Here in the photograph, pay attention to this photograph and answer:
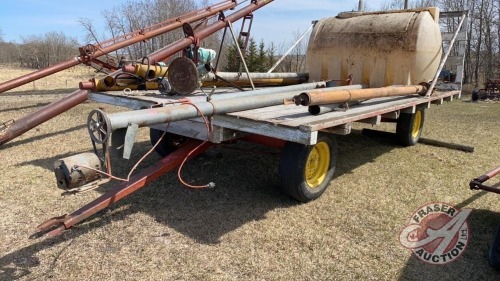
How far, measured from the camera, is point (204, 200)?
452 cm

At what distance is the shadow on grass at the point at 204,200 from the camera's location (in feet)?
11.9

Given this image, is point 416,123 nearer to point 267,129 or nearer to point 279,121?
point 279,121

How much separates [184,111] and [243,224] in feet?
4.36

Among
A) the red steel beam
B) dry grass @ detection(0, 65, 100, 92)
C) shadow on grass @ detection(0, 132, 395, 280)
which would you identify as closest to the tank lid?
shadow on grass @ detection(0, 132, 395, 280)

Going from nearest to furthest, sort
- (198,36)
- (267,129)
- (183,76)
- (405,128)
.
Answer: (267,129) < (183,76) < (405,128) < (198,36)

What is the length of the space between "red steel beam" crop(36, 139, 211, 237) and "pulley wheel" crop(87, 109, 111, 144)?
1069mm

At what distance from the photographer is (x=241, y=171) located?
18.0 ft

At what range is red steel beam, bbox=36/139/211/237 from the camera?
3.50m

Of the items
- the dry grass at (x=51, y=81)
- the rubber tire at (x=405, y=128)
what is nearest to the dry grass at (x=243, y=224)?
the rubber tire at (x=405, y=128)

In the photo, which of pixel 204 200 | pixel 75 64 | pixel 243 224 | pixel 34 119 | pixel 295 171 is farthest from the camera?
pixel 75 64

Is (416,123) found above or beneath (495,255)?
above

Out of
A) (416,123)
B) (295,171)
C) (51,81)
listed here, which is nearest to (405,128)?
(416,123)

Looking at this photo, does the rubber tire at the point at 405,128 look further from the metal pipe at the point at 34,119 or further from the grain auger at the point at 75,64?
the metal pipe at the point at 34,119

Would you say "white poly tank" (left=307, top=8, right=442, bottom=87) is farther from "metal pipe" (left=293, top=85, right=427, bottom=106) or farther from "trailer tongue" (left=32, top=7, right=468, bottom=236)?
"metal pipe" (left=293, top=85, right=427, bottom=106)
